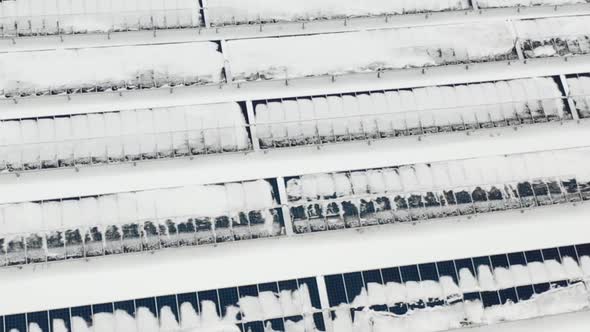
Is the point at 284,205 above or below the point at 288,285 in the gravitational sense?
above

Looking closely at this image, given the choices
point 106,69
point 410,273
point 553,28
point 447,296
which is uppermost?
point 106,69

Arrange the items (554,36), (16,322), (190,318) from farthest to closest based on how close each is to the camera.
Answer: (554,36) → (190,318) → (16,322)

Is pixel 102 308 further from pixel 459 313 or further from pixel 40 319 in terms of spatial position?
pixel 459 313

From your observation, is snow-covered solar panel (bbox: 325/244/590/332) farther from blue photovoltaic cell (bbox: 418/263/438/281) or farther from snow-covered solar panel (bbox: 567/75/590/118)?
snow-covered solar panel (bbox: 567/75/590/118)

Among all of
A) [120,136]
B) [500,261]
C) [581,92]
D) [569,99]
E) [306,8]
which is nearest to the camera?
[500,261]

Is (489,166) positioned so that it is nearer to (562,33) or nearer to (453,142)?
(453,142)

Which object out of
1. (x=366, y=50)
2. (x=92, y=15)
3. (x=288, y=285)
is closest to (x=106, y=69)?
(x=92, y=15)
